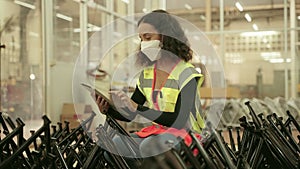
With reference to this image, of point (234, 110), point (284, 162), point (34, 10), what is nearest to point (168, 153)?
point (284, 162)

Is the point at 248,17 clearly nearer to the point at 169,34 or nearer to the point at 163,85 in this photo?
the point at 169,34

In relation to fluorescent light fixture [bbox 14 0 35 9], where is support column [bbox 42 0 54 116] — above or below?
below

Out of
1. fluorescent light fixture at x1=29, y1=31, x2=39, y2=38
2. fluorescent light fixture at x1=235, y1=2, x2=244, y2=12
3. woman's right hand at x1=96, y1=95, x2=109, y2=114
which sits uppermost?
fluorescent light fixture at x1=235, y1=2, x2=244, y2=12

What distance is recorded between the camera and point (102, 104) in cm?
114

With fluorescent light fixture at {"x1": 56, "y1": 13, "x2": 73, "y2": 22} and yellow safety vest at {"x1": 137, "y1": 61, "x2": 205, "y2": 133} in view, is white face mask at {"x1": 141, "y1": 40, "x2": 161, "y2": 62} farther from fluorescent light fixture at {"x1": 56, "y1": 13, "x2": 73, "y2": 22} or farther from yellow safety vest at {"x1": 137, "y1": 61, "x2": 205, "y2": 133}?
fluorescent light fixture at {"x1": 56, "y1": 13, "x2": 73, "y2": 22}

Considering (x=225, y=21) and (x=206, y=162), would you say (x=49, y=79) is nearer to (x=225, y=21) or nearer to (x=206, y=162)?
(x=225, y=21)

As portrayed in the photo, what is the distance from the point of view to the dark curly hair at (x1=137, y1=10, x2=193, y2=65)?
149 centimetres

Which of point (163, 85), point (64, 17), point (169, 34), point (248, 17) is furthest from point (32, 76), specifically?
point (248, 17)

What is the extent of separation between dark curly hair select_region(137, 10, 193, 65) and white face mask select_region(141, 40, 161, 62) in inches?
0.9

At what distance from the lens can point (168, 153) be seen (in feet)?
1.91

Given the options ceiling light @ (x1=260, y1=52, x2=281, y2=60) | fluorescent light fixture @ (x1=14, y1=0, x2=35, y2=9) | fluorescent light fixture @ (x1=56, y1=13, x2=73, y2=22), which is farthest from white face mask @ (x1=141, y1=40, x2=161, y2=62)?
ceiling light @ (x1=260, y1=52, x2=281, y2=60)

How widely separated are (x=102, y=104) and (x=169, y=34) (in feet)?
1.62

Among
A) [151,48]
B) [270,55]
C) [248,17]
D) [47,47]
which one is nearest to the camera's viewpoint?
[151,48]

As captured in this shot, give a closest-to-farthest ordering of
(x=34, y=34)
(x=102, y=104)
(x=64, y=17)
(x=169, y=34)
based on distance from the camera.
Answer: (x=102, y=104), (x=169, y=34), (x=34, y=34), (x=64, y=17)
